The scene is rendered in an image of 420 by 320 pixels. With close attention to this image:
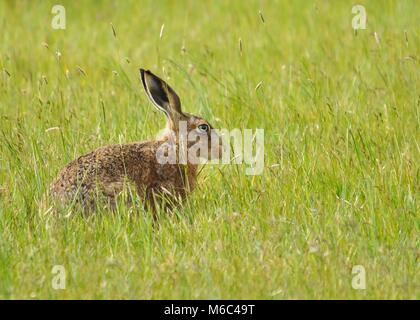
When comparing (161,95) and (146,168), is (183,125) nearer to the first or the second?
(161,95)

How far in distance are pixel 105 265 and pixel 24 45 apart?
203 inches

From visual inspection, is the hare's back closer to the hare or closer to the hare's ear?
the hare

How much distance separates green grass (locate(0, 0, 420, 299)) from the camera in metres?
5.57

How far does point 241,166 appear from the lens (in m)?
7.04

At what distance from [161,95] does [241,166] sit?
0.72 m

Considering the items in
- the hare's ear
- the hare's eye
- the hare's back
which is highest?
the hare's ear

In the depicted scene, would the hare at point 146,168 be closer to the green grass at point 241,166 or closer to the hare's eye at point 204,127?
the hare's eye at point 204,127

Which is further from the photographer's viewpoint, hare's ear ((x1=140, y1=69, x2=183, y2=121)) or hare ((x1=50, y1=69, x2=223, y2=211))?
hare's ear ((x1=140, y1=69, x2=183, y2=121))

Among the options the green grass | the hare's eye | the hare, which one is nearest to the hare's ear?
the hare

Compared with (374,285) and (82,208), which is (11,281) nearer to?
(82,208)

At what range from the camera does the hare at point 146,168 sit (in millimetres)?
6422

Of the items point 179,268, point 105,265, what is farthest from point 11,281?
point 179,268

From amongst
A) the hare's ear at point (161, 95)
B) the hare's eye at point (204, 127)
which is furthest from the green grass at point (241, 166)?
the hare's ear at point (161, 95)

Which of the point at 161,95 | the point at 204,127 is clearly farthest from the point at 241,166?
the point at 161,95
